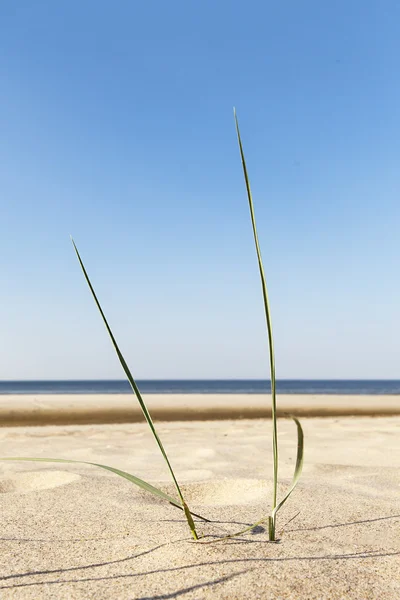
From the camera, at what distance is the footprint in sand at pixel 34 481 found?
6.45ft

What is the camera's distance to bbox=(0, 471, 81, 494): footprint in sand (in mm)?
1967

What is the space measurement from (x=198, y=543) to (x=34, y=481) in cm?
117

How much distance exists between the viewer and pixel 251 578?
3.23 ft

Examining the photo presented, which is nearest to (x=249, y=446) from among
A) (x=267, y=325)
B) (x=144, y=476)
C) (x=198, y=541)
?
(x=144, y=476)

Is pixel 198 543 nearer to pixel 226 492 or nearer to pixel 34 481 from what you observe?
pixel 226 492

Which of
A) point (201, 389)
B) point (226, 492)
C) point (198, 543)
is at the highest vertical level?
point (198, 543)

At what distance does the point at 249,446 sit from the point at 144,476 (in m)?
1.31

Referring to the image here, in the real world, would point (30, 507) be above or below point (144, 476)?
above

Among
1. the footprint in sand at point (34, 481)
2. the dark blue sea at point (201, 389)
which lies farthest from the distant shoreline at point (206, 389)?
the footprint in sand at point (34, 481)

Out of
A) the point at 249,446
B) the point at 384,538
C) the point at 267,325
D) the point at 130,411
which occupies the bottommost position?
the point at 130,411

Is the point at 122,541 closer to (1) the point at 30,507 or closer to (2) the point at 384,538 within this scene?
(1) the point at 30,507

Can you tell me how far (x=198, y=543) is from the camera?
117 centimetres

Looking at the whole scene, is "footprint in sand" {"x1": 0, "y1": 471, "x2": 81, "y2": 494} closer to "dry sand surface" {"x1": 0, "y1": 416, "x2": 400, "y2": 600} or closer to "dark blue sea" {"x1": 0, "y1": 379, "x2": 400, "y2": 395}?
"dry sand surface" {"x1": 0, "y1": 416, "x2": 400, "y2": 600}

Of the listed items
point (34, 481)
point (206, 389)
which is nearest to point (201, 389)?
point (206, 389)
